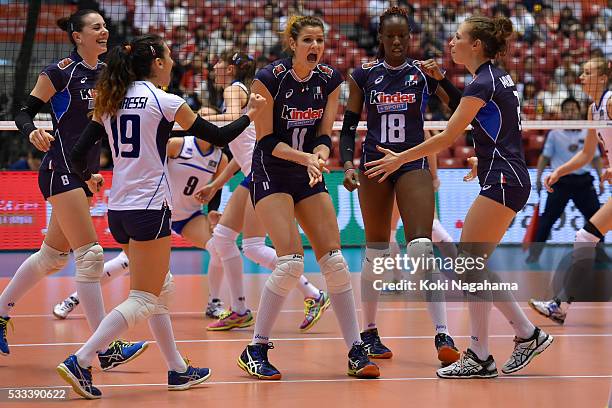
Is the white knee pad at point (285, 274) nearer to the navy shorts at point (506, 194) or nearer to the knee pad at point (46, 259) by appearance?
the navy shorts at point (506, 194)

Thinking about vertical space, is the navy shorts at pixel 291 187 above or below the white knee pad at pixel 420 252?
above

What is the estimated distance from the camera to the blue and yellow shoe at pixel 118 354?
607 centimetres

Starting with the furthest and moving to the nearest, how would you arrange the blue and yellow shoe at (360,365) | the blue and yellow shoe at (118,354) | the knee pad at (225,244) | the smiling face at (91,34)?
the knee pad at (225,244), the smiling face at (91,34), the blue and yellow shoe at (118,354), the blue and yellow shoe at (360,365)

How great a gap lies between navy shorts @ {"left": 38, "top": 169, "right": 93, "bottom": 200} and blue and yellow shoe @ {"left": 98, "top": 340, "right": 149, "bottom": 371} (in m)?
1.11

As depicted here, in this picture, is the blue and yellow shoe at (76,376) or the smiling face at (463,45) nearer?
the blue and yellow shoe at (76,376)

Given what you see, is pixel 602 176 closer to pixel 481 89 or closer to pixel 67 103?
pixel 481 89

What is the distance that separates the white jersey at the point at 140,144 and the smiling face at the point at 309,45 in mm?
1082

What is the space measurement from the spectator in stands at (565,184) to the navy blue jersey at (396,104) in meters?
5.00

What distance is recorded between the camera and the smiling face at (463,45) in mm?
5977

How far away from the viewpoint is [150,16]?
1798 centimetres

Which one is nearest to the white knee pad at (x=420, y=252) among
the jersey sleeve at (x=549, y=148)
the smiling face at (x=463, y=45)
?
the smiling face at (x=463, y=45)

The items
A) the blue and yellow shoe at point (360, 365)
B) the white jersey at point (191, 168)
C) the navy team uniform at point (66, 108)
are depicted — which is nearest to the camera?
the blue and yellow shoe at point (360, 365)

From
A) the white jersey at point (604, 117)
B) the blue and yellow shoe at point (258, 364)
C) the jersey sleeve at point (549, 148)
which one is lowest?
the blue and yellow shoe at point (258, 364)

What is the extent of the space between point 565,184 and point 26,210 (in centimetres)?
734
